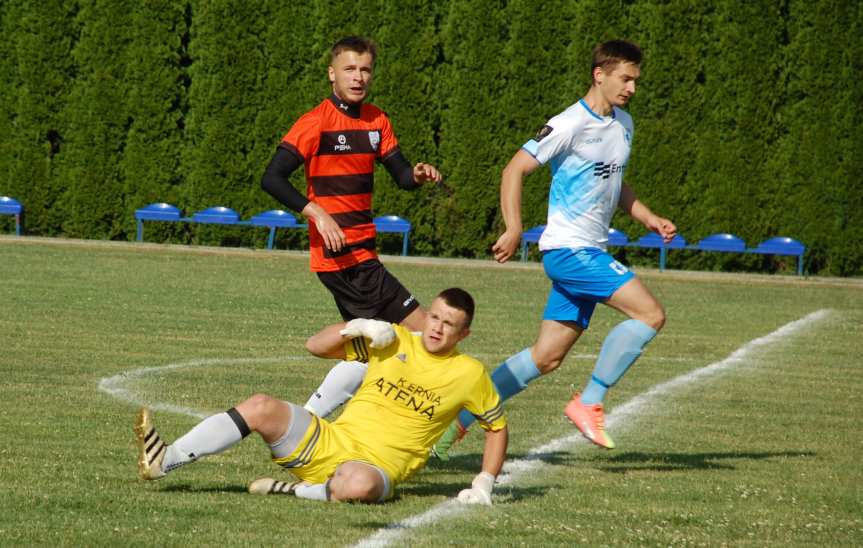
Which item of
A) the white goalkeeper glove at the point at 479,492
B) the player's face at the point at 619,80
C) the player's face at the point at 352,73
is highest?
the player's face at the point at 619,80

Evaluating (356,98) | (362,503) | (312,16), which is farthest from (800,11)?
(362,503)

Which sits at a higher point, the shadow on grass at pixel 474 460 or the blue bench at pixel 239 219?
the shadow on grass at pixel 474 460

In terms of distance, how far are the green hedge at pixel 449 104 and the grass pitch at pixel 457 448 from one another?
564 centimetres

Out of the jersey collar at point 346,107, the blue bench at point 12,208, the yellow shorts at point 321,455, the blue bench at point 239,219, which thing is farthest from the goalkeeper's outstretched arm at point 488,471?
the blue bench at point 12,208

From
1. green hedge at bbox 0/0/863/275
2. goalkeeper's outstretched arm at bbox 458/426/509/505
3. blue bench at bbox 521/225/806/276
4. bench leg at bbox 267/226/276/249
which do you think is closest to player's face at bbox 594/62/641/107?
goalkeeper's outstretched arm at bbox 458/426/509/505

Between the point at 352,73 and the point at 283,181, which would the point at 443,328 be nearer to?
the point at 283,181

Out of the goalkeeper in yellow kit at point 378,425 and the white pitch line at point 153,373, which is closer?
the goalkeeper in yellow kit at point 378,425

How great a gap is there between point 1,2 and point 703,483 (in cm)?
2189

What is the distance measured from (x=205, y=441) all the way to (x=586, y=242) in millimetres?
2643

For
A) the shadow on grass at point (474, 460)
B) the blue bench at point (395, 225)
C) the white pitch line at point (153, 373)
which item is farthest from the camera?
the blue bench at point (395, 225)

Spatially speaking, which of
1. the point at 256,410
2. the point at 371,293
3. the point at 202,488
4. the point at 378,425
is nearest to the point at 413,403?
the point at 378,425

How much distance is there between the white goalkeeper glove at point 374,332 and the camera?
669 centimetres

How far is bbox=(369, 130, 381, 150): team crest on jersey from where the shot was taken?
324 inches

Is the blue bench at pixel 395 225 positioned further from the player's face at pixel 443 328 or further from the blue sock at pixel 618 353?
the player's face at pixel 443 328
